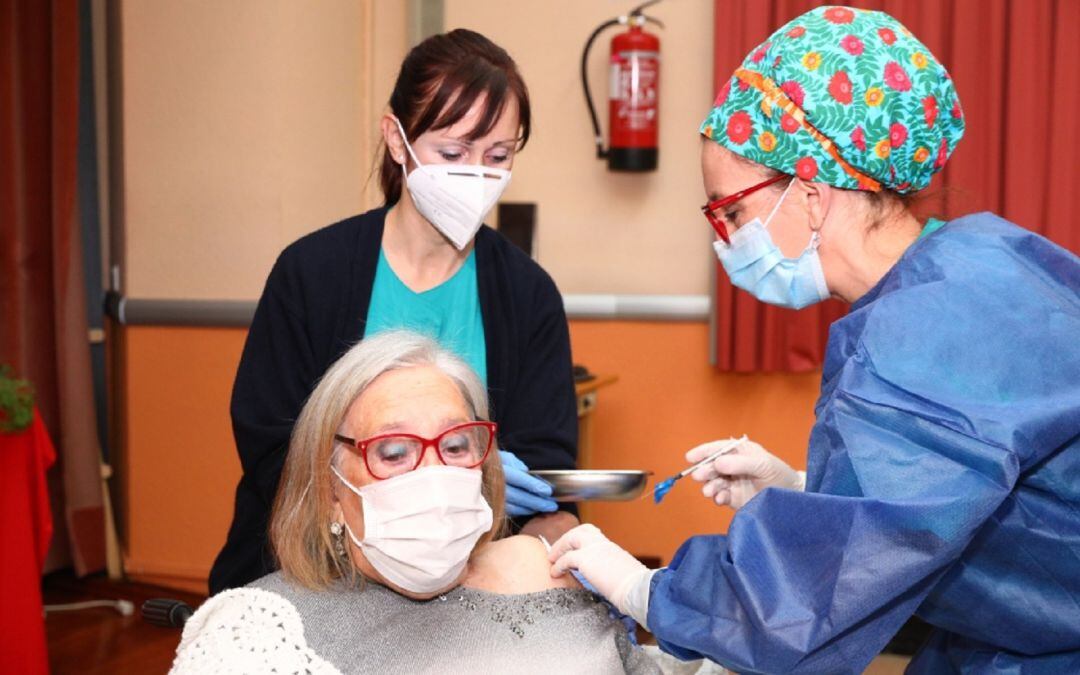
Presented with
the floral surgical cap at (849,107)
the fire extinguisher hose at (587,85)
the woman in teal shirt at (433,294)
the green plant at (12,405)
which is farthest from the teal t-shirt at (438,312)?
the fire extinguisher hose at (587,85)

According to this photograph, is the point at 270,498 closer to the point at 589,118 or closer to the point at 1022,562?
the point at 1022,562

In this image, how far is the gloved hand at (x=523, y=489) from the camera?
1.81 meters

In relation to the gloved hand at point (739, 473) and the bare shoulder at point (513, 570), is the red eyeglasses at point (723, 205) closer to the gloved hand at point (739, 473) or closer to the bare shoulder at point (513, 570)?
the gloved hand at point (739, 473)

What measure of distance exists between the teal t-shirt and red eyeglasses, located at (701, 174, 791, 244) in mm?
554

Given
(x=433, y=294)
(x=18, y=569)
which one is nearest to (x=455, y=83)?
(x=433, y=294)

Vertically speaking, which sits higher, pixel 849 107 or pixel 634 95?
pixel 634 95

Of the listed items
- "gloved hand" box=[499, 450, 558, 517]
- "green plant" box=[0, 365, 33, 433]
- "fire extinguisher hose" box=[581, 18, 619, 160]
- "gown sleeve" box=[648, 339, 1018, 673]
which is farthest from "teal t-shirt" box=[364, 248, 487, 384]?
"fire extinguisher hose" box=[581, 18, 619, 160]

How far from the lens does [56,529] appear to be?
4215mm

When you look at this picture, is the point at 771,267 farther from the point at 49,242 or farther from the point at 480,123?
the point at 49,242

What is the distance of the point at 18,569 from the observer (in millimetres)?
3082

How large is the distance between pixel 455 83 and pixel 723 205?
1.93 feet

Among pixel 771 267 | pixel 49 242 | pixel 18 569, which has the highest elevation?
pixel 771 267

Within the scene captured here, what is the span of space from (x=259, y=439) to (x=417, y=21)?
2516mm

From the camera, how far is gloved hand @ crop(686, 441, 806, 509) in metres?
1.74
